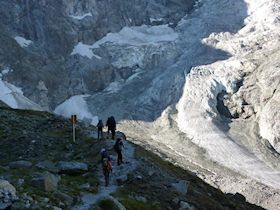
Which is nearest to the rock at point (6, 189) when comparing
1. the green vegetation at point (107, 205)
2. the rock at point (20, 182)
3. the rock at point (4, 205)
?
the rock at point (4, 205)

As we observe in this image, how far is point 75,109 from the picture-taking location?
192 meters

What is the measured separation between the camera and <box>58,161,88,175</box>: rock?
32281 millimetres

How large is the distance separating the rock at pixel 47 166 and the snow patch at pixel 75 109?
15076 cm

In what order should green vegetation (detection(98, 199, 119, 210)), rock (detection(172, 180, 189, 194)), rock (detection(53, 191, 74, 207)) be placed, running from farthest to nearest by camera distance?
rock (detection(172, 180, 189, 194))
green vegetation (detection(98, 199, 119, 210))
rock (detection(53, 191, 74, 207))

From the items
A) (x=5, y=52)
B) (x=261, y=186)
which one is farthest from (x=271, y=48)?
(x=5, y=52)

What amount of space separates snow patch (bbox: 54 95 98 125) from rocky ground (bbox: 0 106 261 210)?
141 metres

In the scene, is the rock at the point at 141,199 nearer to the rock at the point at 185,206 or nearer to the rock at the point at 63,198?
the rock at the point at 185,206

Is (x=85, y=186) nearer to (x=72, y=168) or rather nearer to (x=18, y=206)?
(x=72, y=168)

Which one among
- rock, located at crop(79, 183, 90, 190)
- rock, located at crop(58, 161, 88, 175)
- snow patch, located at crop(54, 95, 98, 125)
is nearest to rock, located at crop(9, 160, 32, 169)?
rock, located at crop(58, 161, 88, 175)

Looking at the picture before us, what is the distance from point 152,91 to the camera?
189250 millimetres

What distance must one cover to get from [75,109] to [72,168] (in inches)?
6328

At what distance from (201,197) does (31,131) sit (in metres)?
13.8

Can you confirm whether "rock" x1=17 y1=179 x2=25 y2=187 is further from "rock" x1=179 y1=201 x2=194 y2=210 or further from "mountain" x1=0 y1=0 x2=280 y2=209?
"mountain" x1=0 y1=0 x2=280 y2=209

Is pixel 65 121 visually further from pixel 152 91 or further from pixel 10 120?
pixel 152 91
